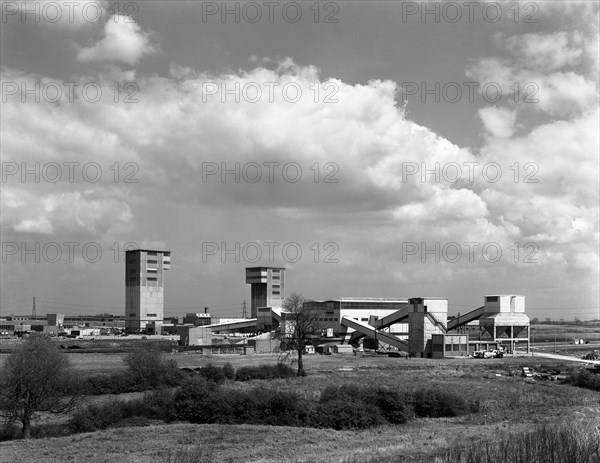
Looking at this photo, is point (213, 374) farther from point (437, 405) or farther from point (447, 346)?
point (447, 346)

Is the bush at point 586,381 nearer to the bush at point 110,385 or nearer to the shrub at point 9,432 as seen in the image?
the bush at point 110,385

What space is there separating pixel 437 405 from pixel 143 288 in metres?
151

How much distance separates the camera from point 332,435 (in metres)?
36.6

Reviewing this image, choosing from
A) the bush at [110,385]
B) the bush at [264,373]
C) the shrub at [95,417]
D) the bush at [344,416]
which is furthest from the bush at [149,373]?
the bush at [344,416]

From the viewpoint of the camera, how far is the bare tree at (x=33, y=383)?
39969 mm

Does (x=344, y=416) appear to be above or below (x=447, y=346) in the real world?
above

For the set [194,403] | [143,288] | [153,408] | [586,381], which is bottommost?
[586,381]

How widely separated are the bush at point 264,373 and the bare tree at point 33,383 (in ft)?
69.5

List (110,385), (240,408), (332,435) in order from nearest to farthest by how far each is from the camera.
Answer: (332,435) < (240,408) < (110,385)

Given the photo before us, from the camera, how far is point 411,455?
2864cm

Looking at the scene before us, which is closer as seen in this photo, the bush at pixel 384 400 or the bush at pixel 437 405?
the bush at pixel 384 400

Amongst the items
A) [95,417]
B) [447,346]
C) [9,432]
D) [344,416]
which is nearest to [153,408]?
[95,417]

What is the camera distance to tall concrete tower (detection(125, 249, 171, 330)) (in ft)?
613

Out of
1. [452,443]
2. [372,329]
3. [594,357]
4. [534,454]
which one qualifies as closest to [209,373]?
[452,443]
